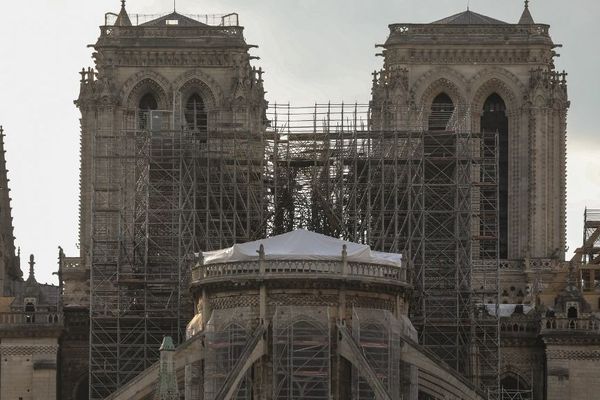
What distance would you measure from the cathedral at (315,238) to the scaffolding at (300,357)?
0.20ft

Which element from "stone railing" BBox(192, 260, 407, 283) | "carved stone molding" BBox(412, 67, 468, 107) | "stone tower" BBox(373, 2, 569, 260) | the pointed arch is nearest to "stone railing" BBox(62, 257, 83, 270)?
the pointed arch

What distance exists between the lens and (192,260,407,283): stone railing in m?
93.1

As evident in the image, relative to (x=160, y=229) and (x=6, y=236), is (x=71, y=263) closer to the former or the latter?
(x=160, y=229)

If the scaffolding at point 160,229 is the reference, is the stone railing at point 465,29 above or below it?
above

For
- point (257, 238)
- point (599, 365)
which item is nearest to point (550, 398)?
point (599, 365)

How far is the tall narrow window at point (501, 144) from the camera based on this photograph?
116062 millimetres

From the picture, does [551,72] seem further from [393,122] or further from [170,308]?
[170,308]

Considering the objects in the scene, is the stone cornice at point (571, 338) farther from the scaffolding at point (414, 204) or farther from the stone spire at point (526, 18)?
the stone spire at point (526, 18)

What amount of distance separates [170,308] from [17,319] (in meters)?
4.99

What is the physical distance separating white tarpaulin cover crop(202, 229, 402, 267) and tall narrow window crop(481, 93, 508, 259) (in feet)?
65.7

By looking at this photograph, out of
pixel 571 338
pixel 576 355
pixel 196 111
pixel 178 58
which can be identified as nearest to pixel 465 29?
pixel 196 111

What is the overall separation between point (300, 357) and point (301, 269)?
2606mm

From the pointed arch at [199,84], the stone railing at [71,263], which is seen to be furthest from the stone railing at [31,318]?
the pointed arch at [199,84]

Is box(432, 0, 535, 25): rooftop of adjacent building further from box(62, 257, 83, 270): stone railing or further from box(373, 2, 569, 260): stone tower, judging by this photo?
box(62, 257, 83, 270): stone railing
